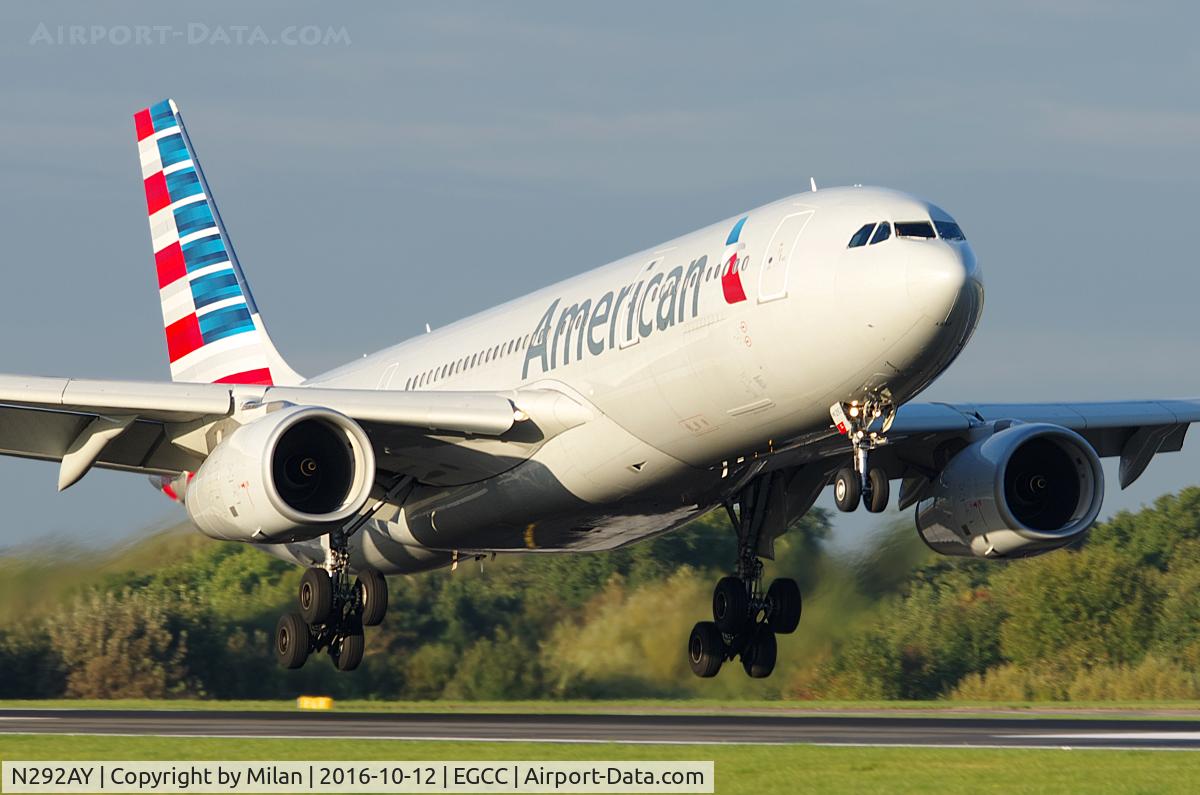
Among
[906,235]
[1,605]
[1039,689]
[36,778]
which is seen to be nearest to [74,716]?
[1,605]

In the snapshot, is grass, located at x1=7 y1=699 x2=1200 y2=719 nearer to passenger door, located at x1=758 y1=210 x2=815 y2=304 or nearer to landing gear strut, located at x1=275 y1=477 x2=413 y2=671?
landing gear strut, located at x1=275 y1=477 x2=413 y2=671

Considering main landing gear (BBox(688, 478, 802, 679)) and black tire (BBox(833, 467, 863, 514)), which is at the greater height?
black tire (BBox(833, 467, 863, 514))

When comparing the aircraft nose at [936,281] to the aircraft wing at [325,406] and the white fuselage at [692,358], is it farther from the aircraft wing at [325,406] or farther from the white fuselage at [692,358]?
the aircraft wing at [325,406]

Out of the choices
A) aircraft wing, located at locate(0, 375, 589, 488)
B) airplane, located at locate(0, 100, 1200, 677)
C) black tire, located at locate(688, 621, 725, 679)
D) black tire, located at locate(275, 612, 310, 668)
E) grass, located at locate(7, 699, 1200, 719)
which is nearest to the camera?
airplane, located at locate(0, 100, 1200, 677)

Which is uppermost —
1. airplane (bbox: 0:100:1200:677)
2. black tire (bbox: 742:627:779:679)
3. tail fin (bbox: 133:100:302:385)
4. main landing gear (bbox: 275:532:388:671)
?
tail fin (bbox: 133:100:302:385)

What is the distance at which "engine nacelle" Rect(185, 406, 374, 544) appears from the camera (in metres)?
25.7

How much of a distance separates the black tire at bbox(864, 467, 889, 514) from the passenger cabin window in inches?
115

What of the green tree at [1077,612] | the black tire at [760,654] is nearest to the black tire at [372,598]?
the black tire at [760,654]

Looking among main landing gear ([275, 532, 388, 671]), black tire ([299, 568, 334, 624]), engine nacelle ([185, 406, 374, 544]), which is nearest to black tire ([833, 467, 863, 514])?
engine nacelle ([185, 406, 374, 544])

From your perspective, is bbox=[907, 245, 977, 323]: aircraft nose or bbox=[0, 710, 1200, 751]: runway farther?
bbox=[0, 710, 1200, 751]: runway

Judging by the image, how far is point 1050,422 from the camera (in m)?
32.4

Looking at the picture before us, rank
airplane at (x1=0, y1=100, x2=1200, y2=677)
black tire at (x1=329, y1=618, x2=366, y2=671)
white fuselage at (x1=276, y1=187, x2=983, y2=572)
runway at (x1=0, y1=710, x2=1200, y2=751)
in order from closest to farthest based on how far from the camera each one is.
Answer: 1. white fuselage at (x1=276, y1=187, x2=983, y2=572)
2. airplane at (x1=0, y1=100, x2=1200, y2=677)
3. runway at (x1=0, y1=710, x2=1200, y2=751)
4. black tire at (x1=329, y1=618, x2=366, y2=671)

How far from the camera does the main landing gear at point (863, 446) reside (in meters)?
23.8

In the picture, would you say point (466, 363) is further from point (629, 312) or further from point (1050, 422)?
point (1050, 422)
